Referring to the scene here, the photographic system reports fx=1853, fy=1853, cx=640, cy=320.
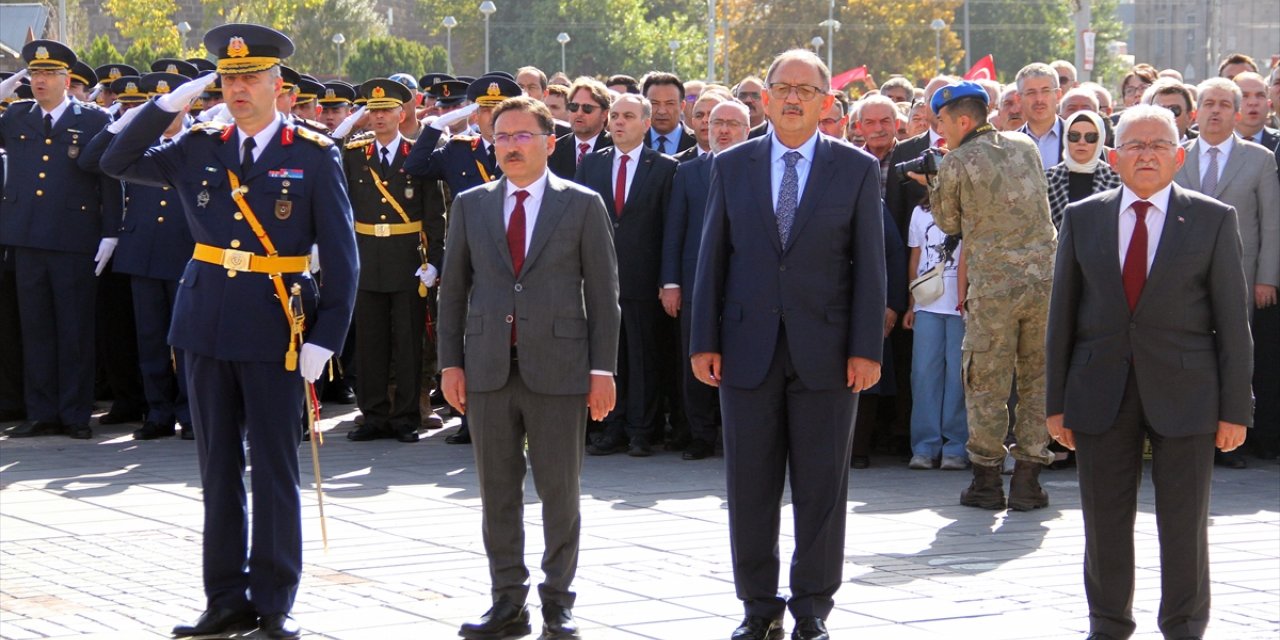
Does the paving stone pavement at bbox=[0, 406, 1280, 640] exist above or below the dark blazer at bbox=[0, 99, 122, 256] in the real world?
below

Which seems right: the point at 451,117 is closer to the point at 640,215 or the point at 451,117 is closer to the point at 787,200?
the point at 640,215

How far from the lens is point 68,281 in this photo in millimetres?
12109

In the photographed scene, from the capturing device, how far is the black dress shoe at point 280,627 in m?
6.57

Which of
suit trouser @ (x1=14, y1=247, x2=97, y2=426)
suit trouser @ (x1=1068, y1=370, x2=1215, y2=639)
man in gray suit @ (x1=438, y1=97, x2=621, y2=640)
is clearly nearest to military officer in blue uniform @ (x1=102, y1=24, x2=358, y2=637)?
man in gray suit @ (x1=438, y1=97, x2=621, y2=640)

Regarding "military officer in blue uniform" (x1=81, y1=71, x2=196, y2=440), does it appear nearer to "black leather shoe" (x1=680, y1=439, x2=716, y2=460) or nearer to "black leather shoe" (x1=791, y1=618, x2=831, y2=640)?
"black leather shoe" (x1=680, y1=439, x2=716, y2=460)

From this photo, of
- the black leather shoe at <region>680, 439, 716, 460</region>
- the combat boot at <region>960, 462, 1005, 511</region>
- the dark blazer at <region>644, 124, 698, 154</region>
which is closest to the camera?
the combat boot at <region>960, 462, 1005, 511</region>

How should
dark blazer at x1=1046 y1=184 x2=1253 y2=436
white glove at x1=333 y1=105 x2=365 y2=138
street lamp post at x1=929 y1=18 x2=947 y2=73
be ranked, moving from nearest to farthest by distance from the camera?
dark blazer at x1=1046 y1=184 x2=1253 y2=436, white glove at x1=333 y1=105 x2=365 y2=138, street lamp post at x1=929 y1=18 x2=947 y2=73

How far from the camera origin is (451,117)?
12234 millimetres

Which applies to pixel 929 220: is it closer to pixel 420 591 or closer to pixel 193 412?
pixel 420 591

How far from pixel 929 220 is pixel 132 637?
5.68 meters

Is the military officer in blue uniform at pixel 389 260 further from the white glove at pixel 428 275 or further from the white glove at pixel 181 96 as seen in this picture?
the white glove at pixel 181 96

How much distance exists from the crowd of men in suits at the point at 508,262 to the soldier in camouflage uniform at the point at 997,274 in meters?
0.03

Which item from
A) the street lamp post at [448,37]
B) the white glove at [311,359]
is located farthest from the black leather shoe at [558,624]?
the street lamp post at [448,37]

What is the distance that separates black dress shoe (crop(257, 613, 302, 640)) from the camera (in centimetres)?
657
